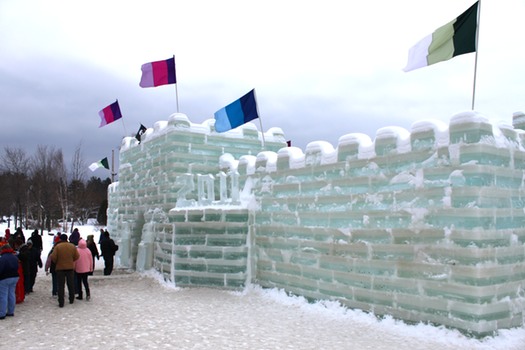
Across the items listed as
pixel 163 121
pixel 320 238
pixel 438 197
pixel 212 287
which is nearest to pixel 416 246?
pixel 438 197

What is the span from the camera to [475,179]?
802 centimetres

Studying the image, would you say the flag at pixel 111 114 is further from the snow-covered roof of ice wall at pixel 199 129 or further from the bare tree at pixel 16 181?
the bare tree at pixel 16 181

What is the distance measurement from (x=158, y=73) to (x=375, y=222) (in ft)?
34.0

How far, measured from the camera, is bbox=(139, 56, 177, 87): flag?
1659 cm

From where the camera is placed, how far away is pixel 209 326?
9141mm

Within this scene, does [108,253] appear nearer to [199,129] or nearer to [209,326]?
[199,129]

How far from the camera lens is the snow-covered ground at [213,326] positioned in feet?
25.9

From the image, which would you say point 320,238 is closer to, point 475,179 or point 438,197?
point 438,197

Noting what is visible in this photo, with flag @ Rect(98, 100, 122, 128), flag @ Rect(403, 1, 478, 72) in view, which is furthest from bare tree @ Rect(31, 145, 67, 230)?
flag @ Rect(403, 1, 478, 72)

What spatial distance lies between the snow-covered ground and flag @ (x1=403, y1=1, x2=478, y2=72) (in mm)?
5318

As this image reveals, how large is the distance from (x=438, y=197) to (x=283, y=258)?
15.6 ft

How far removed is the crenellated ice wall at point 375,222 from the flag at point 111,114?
535cm

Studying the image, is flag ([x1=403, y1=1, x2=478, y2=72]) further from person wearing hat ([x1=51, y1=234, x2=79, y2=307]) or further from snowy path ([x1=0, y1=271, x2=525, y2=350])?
person wearing hat ([x1=51, y1=234, x2=79, y2=307])

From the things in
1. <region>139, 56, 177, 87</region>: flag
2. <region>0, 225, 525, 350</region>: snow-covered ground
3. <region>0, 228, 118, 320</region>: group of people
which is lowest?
<region>0, 225, 525, 350</region>: snow-covered ground
